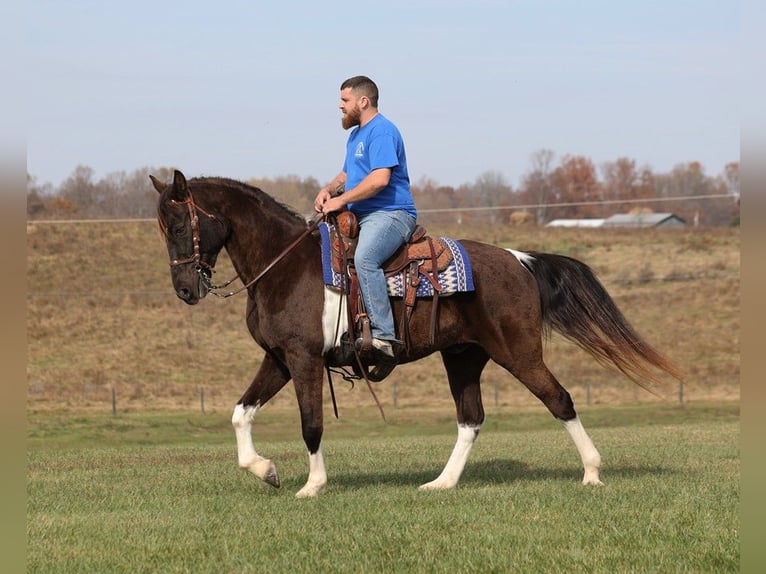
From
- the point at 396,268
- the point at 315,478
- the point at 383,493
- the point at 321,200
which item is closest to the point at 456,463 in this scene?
the point at 383,493

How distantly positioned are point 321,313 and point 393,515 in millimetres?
2031

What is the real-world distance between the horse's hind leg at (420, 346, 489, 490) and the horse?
11mm

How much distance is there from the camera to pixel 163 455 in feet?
45.2

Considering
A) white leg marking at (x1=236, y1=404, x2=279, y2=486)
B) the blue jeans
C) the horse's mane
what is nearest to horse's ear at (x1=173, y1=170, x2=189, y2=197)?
the horse's mane

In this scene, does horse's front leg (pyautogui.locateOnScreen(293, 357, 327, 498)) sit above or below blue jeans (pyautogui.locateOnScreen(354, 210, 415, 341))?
below

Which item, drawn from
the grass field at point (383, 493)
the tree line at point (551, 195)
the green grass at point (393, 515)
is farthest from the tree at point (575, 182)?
the green grass at point (393, 515)

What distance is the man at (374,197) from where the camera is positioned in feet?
29.0

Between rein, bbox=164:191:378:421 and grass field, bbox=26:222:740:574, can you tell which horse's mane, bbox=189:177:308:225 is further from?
grass field, bbox=26:222:740:574

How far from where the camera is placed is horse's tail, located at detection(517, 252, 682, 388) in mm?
9844

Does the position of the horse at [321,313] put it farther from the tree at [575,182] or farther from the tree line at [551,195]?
the tree at [575,182]

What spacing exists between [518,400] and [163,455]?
24.2 metres

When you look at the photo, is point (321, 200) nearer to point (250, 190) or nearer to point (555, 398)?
point (250, 190)

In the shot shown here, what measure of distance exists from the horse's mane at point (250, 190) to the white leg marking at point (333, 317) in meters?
0.84

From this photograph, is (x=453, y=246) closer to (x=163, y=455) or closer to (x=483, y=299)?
(x=483, y=299)
